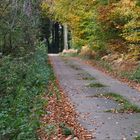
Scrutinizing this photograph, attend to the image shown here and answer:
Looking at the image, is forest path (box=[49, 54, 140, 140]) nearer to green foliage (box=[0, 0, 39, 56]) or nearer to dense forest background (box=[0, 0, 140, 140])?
dense forest background (box=[0, 0, 140, 140])

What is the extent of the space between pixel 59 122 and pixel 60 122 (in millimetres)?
33

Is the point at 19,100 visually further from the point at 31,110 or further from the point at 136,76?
the point at 136,76

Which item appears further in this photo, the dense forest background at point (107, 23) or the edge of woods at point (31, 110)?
the dense forest background at point (107, 23)

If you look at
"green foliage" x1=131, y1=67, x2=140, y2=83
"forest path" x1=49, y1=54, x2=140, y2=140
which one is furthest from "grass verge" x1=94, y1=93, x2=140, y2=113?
"green foliage" x1=131, y1=67, x2=140, y2=83

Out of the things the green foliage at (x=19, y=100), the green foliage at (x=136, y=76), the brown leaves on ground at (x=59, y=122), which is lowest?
the green foliage at (x=136, y=76)

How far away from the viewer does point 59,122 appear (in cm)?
1148

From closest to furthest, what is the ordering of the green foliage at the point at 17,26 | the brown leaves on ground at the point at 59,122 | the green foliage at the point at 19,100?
1. the green foliage at the point at 19,100
2. the brown leaves on ground at the point at 59,122
3. the green foliage at the point at 17,26

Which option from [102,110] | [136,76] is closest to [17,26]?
[136,76]

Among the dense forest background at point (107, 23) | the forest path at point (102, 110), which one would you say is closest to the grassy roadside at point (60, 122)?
the forest path at point (102, 110)

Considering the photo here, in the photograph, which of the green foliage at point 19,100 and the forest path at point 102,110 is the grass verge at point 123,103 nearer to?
the forest path at point 102,110

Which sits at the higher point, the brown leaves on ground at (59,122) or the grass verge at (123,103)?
the brown leaves on ground at (59,122)

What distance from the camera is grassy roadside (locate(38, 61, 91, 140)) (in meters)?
10.1

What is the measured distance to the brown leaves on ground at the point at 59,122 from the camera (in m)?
10.0

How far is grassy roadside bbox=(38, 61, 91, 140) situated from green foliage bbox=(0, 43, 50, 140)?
9.2 inches
